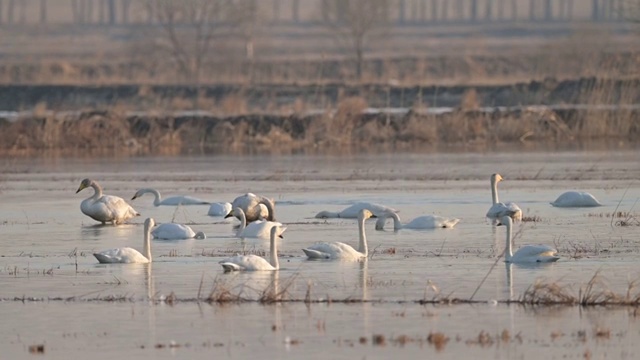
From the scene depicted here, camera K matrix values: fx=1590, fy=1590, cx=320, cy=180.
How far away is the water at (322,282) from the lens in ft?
36.4

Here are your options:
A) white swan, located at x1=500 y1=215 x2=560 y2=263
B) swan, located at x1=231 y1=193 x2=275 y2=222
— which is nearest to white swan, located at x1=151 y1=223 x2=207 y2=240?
swan, located at x1=231 y1=193 x2=275 y2=222

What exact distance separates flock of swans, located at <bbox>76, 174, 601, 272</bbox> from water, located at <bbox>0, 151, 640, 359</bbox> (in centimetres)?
17

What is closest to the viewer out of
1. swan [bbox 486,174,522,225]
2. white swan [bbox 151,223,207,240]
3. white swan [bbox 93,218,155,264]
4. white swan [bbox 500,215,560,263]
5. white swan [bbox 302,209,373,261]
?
white swan [bbox 500,215,560,263]

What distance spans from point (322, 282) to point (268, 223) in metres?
4.14

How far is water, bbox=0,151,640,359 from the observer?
11102mm

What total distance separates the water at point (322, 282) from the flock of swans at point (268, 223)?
0.17 metres

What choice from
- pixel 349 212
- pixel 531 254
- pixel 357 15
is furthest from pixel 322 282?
pixel 357 15

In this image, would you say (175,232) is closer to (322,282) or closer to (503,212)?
(503,212)

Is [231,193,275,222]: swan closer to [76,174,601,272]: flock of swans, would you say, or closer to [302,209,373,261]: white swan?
[76,174,601,272]: flock of swans

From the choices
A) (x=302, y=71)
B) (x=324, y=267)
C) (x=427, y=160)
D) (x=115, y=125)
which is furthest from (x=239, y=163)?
(x=302, y=71)

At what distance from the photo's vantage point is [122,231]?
65.6 feet

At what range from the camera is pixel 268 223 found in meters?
18.2

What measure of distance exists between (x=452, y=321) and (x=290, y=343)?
1.44 meters

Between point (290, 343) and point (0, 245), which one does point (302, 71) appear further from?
point (290, 343)
